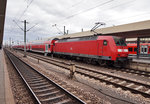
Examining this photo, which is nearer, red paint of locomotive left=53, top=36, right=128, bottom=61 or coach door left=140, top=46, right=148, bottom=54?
red paint of locomotive left=53, top=36, right=128, bottom=61

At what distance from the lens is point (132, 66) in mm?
12891

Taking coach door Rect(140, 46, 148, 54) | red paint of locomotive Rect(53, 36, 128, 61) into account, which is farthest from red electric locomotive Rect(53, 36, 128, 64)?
coach door Rect(140, 46, 148, 54)

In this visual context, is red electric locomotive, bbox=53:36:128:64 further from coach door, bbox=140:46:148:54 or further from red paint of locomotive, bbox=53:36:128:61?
coach door, bbox=140:46:148:54

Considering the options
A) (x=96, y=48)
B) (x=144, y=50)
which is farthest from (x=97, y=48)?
(x=144, y=50)

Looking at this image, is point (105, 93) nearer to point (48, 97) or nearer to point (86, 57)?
point (48, 97)

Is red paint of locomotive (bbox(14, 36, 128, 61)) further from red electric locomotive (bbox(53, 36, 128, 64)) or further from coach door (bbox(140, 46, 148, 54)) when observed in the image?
coach door (bbox(140, 46, 148, 54))

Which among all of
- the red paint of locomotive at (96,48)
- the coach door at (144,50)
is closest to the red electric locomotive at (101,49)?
the red paint of locomotive at (96,48)

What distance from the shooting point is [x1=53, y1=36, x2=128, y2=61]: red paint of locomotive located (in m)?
11.0

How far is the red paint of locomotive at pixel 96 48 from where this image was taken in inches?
433

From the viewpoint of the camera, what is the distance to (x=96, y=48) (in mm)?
12578

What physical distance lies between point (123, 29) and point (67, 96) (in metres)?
13.4

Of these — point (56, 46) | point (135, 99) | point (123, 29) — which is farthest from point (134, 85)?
point (56, 46)

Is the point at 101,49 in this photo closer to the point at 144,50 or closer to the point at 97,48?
the point at 97,48

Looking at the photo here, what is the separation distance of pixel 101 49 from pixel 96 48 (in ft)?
2.43
